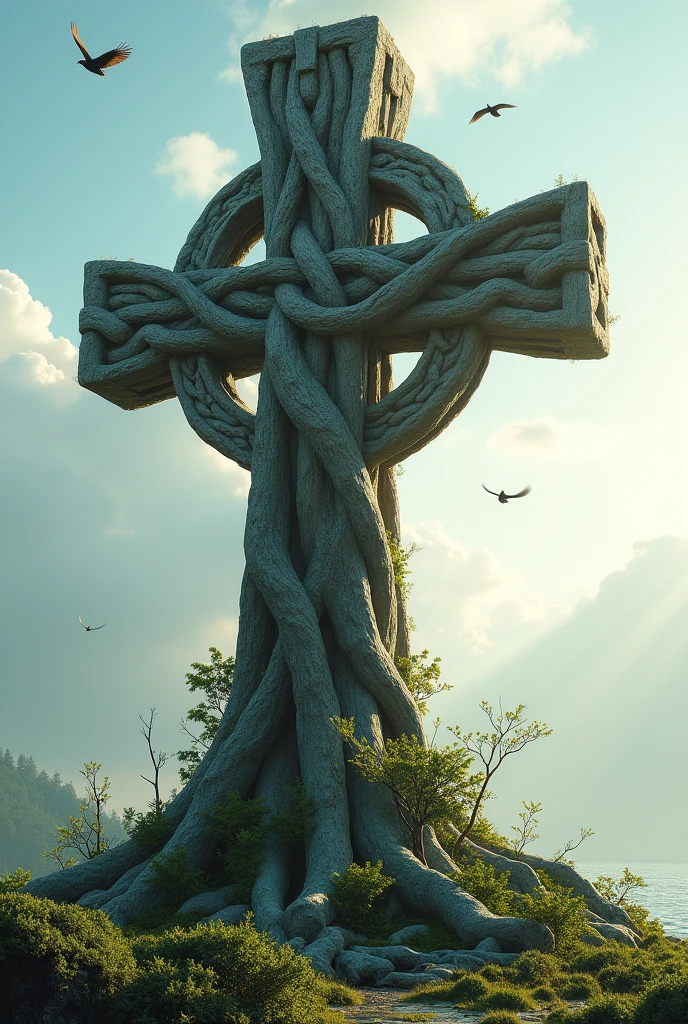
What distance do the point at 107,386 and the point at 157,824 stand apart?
530cm

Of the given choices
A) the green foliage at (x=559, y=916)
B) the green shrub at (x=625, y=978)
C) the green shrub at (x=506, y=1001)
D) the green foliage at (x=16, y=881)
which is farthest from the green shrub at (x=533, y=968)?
the green foliage at (x=16, y=881)

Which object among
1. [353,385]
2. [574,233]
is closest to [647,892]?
[353,385]

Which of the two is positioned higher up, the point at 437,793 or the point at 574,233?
the point at 574,233

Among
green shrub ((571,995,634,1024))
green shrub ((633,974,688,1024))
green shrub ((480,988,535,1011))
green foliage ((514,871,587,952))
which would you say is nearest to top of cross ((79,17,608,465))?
green foliage ((514,871,587,952))

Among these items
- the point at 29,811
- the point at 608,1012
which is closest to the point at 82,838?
the point at 608,1012

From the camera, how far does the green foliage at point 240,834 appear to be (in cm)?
988

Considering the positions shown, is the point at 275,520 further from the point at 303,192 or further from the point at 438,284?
the point at 303,192

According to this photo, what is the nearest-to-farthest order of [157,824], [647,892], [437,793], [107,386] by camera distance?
[437,793]
[157,824]
[647,892]
[107,386]

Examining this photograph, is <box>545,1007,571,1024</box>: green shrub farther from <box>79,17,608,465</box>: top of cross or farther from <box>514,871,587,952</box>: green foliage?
<box>79,17,608,465</box>: top of cross

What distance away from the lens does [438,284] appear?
11266 millimetres

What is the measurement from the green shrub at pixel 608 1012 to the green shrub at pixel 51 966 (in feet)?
8.42

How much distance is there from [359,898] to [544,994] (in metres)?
2.25

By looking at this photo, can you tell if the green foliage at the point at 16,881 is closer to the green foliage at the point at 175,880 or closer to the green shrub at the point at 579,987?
the green foliage at the point at 175,880

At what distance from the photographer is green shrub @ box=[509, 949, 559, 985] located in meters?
7.62
